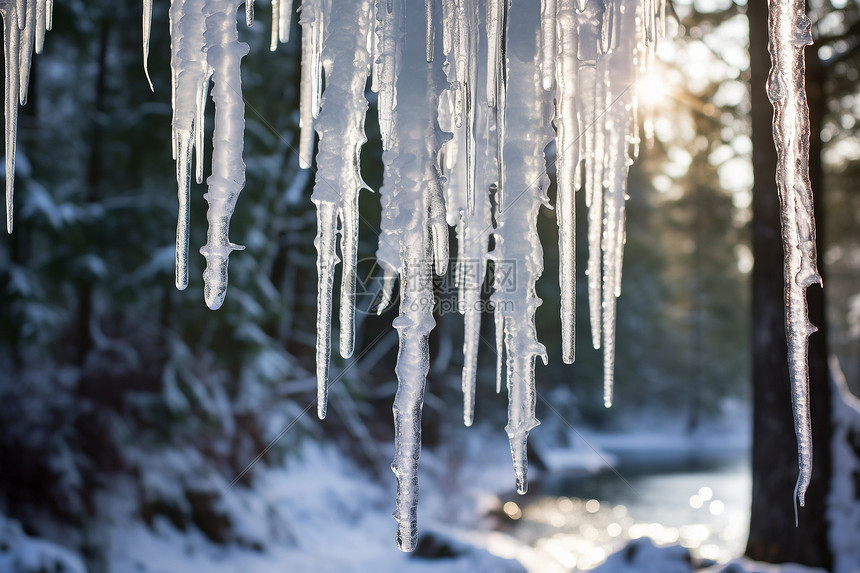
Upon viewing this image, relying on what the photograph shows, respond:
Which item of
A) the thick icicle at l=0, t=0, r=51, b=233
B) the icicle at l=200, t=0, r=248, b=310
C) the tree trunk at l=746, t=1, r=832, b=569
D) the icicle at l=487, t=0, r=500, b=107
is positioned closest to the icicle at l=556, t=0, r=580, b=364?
the icicle at l=487, t=0, r=500, b=107

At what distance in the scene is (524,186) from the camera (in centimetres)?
185

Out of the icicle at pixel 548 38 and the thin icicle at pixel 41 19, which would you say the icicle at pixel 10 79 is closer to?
the thin icicle at pixel 41 19

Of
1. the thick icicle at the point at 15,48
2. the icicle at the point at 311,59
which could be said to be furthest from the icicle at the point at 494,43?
the thick icicle at the point at 15,48

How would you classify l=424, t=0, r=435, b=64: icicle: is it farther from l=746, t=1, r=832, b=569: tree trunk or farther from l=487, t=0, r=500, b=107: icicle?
l=746, t=1, r=832, b=569: tree trunk

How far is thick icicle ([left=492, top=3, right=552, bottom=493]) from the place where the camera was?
1.85 metres

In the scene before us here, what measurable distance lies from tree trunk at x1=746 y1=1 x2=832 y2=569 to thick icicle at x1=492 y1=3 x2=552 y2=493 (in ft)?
11.6

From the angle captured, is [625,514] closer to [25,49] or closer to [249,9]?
[249,9]

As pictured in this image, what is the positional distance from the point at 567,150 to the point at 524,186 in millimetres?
216

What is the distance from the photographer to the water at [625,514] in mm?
7781

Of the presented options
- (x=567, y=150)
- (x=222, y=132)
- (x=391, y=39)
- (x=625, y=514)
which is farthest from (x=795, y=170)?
(x=625, y=514)

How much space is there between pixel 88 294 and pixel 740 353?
2710cm

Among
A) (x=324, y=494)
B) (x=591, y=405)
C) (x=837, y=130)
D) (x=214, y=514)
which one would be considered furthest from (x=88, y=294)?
(x=591, y=405)

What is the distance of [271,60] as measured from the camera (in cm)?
936

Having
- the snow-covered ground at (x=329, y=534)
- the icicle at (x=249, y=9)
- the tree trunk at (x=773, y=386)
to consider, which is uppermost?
the icicle at (x=249, y=9)
